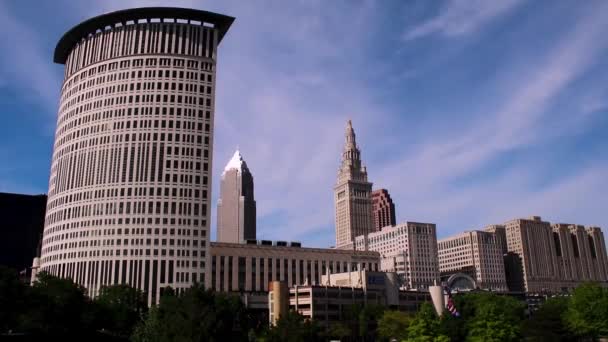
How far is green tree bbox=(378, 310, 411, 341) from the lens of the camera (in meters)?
152

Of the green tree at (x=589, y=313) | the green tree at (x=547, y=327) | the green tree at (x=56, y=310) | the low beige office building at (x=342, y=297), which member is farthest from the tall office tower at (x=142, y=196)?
the green tree at (x=589, y=313)

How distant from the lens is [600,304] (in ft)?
434

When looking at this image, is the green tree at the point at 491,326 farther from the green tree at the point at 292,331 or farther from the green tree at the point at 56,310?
the green tree at the point at 56,310

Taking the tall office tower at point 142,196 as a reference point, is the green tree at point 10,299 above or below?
below

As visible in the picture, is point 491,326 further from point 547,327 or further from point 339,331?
point 339,331

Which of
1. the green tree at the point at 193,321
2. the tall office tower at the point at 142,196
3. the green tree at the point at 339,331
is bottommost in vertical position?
the green tree at the point at 339,331

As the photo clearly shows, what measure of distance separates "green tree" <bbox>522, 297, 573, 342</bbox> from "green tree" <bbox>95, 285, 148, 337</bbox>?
312ft

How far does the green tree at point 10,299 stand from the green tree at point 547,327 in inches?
4447

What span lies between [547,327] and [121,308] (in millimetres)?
106308

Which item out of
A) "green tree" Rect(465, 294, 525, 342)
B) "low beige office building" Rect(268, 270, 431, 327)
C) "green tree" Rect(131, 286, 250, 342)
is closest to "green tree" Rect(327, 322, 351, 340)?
"low beige office building" Rect(268, 270, 431, 327)

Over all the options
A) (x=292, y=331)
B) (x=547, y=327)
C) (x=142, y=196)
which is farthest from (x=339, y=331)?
(x=142, y=196)

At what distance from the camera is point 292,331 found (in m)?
109

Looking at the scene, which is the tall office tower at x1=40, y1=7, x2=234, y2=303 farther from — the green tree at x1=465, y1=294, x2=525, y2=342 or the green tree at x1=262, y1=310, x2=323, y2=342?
the green tree at x1=465, y1=294, x2=525, y2=342

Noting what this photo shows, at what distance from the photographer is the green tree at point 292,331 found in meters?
108
